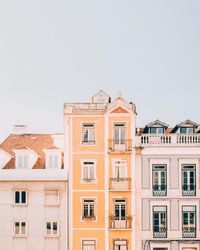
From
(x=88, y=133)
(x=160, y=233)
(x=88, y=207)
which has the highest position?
(x=88, y=133)

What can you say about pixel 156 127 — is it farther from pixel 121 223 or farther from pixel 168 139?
pixel 121 223

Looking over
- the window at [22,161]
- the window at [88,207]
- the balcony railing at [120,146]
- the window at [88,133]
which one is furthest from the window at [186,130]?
the window at [22,161]

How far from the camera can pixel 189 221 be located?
47969 millimetres

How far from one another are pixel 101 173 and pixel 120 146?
9.10ft

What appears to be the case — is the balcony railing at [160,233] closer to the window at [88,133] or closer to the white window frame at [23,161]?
the window at [88,133]

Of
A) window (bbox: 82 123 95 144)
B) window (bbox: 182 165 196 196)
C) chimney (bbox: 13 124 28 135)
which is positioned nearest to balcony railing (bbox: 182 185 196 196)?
window (bbox: 182 165 196 196)

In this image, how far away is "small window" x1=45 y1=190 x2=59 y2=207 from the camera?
159 feet

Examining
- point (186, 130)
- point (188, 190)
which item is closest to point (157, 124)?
point (186, 130)

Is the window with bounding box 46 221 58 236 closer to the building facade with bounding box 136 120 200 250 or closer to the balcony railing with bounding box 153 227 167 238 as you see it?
the building facade with bounding box 136 120 200 250

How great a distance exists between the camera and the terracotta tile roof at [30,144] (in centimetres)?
5061

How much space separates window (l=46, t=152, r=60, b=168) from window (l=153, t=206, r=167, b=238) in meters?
9.16

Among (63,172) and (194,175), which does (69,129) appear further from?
(194,175)

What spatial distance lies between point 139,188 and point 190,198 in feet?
14.1

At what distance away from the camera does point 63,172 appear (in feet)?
159
